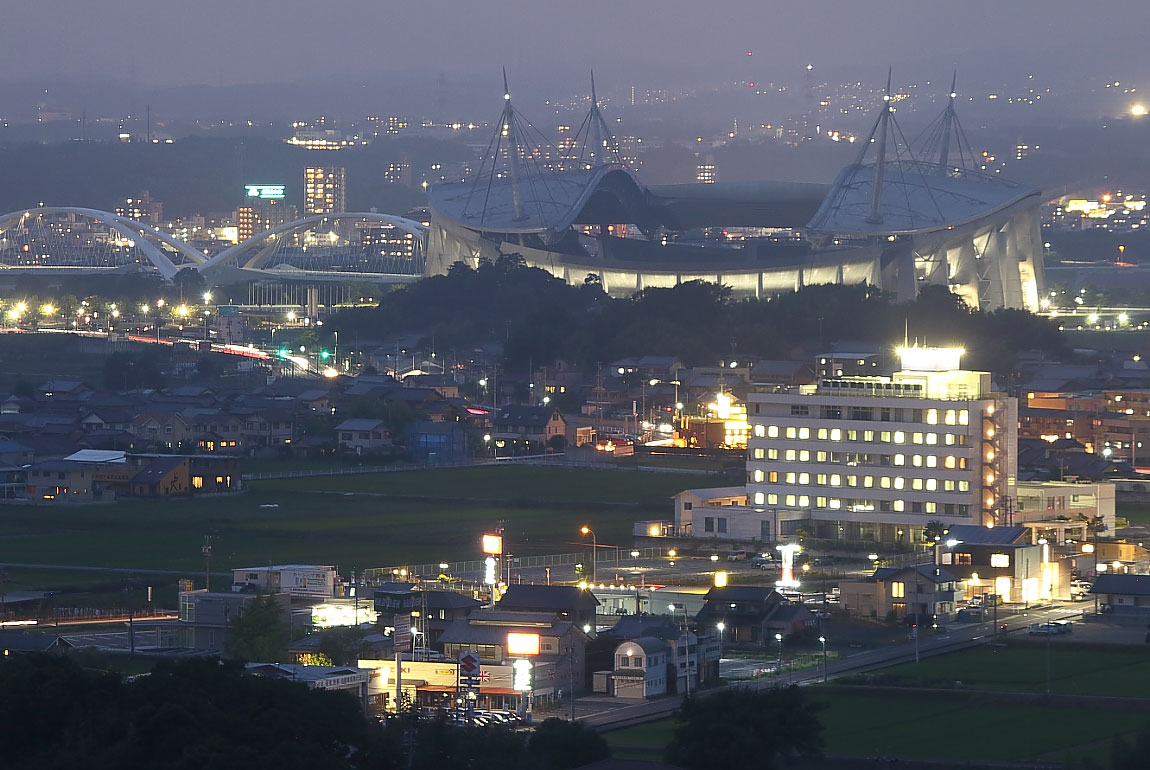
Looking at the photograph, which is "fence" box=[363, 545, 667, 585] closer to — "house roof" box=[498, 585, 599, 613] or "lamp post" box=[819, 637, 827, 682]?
"house roof" box=[498, 585, 599, 613]

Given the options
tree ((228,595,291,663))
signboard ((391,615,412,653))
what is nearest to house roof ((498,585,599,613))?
signboard ((391,615,412,653))

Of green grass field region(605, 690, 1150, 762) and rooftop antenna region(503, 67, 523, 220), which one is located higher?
rooftop antenna region(503, 67, 523, 220)

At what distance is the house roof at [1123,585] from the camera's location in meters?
21.5

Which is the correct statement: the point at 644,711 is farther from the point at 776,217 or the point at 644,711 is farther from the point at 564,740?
the point at 776,217

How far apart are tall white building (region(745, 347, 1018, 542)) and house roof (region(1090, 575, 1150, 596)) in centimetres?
441

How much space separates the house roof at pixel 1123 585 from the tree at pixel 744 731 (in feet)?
23.6

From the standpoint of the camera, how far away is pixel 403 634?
18047 millimetres

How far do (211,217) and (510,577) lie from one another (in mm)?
93741

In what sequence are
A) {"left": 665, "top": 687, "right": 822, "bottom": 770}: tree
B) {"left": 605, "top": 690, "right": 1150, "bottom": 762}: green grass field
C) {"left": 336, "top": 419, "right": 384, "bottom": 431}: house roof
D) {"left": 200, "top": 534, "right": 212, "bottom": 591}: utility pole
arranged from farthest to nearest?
{"left": 336, "top": 419, "right": 384, "bottom": 431}: house roof, {"left": 200, "top": 534, "right": 212, "bottom": 591}: utility pole, {"left": 605, "top": 690, "right": 1150, "bottom": 762}: green grass field, {"left": 665, "top": 687, "right": 822, "bottom": 770}: tree

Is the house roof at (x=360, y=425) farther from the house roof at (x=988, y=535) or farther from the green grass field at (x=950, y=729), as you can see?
the green grass field at (x=950, y=729)

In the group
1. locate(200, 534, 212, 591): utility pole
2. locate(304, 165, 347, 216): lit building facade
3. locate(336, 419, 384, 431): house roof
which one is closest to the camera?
locate(200, 534, 212, 591): utility pole

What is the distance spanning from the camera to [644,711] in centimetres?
1677

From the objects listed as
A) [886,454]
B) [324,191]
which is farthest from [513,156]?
[324,191]

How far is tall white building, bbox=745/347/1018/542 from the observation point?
26.7 m
